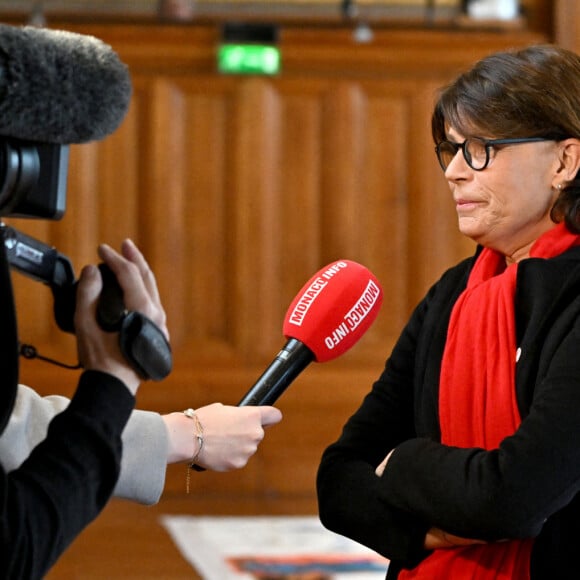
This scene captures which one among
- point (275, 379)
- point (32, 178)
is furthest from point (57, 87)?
point (275, 379)

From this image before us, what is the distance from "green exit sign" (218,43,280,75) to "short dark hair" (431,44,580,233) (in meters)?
2.94

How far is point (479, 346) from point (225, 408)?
342 mm

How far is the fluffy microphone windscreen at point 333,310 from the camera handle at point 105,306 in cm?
34

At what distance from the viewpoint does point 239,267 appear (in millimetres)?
4395

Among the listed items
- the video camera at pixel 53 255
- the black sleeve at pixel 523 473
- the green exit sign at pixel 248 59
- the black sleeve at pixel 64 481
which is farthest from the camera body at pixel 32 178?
the green exit sign at pixel 248 59

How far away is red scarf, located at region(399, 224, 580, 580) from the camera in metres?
1.40

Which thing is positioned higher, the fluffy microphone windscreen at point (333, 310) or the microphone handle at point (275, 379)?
the fluffy microphone windscreen at point (333, 310)

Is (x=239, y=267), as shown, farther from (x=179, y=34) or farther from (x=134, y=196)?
(x=179, y=34)

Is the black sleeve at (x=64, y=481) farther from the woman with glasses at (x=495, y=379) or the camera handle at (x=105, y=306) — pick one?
the woman with glasses at (x=495, y=379)

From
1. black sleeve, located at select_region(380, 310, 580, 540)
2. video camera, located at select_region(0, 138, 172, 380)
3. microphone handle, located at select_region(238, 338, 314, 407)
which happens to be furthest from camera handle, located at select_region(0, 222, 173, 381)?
black sleeve, located at select_region(380, 310, 580, 540)

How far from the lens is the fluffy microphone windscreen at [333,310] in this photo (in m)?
1.46

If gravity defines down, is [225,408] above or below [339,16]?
below

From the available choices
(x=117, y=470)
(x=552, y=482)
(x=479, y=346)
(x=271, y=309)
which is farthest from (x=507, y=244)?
(x=271, y=309)

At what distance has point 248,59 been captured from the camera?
4.36 meters
